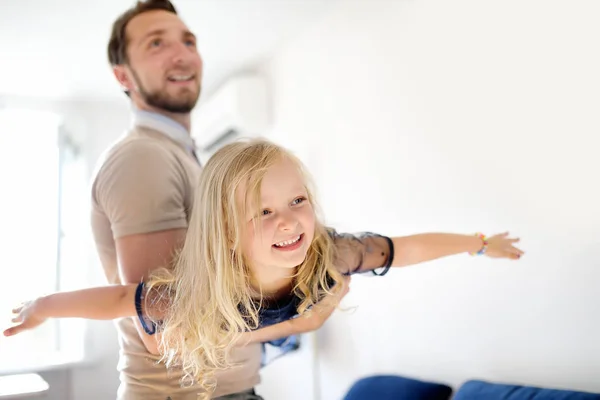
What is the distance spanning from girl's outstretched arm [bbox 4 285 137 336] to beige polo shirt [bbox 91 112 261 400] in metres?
0.14

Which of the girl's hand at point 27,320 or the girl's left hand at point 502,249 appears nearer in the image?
the girl's hand at point 27,320

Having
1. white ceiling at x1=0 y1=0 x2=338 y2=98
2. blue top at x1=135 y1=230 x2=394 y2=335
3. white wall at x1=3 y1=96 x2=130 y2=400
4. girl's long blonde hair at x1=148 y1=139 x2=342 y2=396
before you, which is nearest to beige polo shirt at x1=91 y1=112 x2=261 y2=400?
girl's long blonde hair at x1=148 y1=139 x2=342 y2=396

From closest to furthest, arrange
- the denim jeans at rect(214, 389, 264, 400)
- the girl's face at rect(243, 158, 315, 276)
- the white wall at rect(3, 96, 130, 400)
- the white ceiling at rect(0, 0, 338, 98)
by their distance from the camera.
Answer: the girl's face at rect(243, 158, 315, 276)
the denim jeans at rect(214, 389, 264, 400)
the white ceiling at rect(0, 0, 338, 98)
the white wall at rect(3, 96, 130, 400)

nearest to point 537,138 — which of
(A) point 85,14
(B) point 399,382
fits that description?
(B) point 399,382

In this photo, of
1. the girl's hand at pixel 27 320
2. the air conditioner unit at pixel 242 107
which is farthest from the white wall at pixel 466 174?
the girl's hand at pixel 27 320

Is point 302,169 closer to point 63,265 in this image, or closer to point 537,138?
point 537,138

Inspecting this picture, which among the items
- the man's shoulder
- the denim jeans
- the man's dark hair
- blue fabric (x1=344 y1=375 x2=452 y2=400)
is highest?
the man's dark hair

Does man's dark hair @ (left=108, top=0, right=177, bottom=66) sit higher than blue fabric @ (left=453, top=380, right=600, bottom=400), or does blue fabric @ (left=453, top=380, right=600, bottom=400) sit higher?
man's dark hair @ (left=108, top=0, right=177, bottom=66)

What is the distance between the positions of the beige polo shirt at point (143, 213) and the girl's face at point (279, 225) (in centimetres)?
23

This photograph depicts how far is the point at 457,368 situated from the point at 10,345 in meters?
2.88

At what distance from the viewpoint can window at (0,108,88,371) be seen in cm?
378

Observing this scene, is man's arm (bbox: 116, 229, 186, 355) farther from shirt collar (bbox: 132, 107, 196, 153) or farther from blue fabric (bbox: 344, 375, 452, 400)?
blue fabric (bbox: 344, 375, 452, 400)

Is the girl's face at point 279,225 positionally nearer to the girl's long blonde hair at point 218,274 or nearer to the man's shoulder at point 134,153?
the girl's long blonde hair at point 218,274

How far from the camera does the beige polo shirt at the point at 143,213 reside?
1354 millimetres
